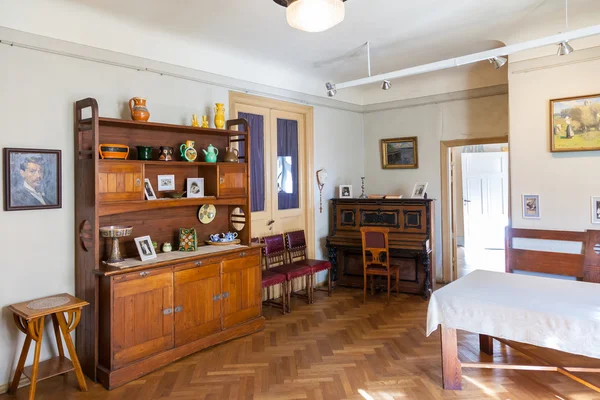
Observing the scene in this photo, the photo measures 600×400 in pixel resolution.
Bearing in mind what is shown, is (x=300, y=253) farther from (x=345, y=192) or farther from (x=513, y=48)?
(x=513, y=48)

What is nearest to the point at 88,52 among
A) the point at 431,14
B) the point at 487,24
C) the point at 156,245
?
the point at 156,245

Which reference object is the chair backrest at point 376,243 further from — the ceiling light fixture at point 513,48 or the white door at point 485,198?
the white door at point 485,198

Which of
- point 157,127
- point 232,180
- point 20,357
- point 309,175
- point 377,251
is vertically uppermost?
point 157,127

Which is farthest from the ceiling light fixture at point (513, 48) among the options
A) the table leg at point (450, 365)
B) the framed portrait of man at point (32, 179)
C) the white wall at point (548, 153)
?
the framed portrait of man at point (32, 179)

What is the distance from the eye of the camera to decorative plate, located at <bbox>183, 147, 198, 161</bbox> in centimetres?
404

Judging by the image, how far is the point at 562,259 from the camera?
3510 millimetres

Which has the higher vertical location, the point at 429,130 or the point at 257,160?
the point at 429,130

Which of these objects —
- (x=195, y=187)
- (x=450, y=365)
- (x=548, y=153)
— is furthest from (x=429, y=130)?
(x=450, y=365)

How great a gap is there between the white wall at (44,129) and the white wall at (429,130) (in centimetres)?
395

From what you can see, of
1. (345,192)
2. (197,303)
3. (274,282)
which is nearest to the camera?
(197,303)

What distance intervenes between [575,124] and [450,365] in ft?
9.39

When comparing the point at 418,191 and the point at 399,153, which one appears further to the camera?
the point at 399,153

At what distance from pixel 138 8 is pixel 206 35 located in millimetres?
836

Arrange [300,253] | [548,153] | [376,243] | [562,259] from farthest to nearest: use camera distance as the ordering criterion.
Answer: [300,253]
[376,243]
[548,153]
[562,259]
